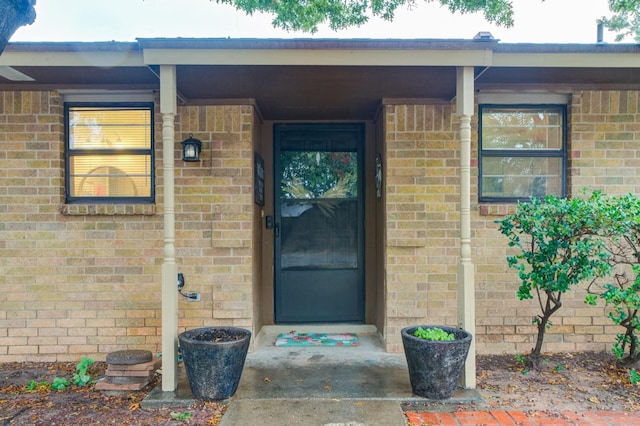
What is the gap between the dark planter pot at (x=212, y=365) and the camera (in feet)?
9.91

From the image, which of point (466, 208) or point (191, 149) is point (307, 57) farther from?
point (466, 208)

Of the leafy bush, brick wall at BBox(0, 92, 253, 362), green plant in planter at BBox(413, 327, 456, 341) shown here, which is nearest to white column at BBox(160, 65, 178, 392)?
brick wall at BBox(0, 92, 253, 362)

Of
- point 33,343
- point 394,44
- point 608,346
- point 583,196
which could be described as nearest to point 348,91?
point 394,44

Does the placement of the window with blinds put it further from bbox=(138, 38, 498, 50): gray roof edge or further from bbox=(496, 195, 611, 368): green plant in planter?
bbox=(496, 195, 611, 368): green plant in planter

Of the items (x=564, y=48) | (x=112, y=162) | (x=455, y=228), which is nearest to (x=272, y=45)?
(x=112, y=162)

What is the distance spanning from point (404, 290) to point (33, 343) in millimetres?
3407

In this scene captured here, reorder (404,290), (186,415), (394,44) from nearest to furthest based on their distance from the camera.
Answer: (186,415), (394,44), (404,290)

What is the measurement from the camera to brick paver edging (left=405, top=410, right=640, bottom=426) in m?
2.77

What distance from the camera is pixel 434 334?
3.15 metres

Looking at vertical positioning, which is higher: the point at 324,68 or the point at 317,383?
the point at 324,68

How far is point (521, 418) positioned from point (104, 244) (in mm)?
3615

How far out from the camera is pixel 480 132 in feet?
13.8

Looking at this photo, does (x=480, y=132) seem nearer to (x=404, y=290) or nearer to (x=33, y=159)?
(x=404, y=290)

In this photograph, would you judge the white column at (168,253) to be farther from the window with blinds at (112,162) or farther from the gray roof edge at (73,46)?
the window with blinds at (112,162)
